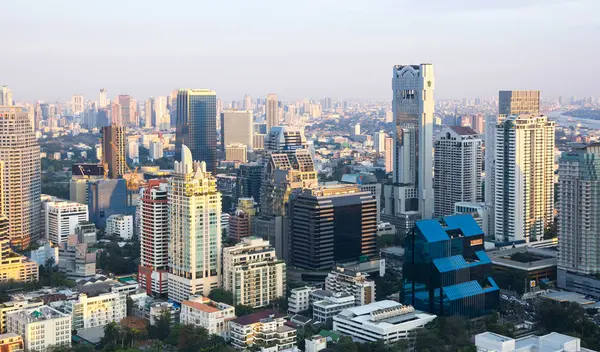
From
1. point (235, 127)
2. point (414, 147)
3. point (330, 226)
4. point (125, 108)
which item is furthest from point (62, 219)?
point (125, 108)

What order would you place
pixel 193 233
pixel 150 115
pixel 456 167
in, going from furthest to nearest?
pixel 150 115 < pixel 456 167 < pixel 193 233

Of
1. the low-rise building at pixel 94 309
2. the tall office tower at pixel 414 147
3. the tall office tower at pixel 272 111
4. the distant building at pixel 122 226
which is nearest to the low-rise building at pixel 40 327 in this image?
the low-rise building at pixel 94 309

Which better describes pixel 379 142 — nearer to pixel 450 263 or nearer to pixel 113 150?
pixel 113 150

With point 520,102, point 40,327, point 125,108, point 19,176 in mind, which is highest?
point 125,108

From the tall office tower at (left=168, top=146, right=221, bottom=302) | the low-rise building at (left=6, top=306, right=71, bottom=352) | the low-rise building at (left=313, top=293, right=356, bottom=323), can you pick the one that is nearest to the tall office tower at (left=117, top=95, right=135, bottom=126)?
the tall office tower at (left=168, top=146, right=221, bottom=302)

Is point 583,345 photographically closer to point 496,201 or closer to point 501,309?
point 501,309

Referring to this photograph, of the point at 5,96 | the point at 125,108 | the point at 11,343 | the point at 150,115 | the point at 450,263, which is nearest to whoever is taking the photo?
the point at 11,343
